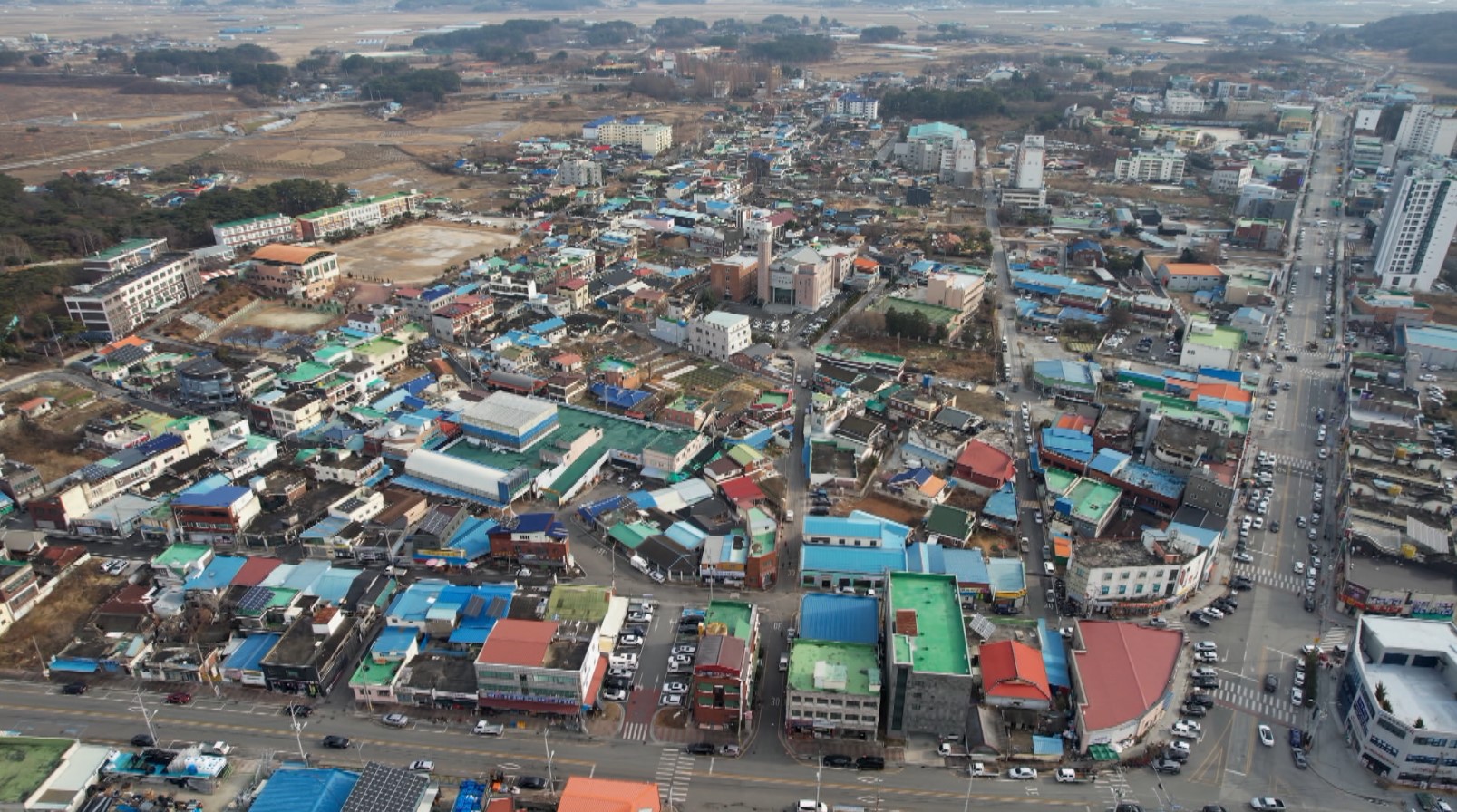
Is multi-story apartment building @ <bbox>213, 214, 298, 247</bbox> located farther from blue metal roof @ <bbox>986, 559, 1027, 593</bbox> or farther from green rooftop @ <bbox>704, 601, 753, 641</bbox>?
blue metal roof @ <bbox>986, 559, 1027, 593</bbox>

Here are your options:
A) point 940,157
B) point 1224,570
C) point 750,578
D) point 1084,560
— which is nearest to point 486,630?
point 750,578

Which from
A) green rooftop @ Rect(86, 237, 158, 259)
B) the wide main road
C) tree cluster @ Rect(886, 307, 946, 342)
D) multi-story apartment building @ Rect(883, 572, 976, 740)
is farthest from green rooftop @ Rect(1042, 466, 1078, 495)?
green rooftop @ Rect(86, 237, 158, 259)

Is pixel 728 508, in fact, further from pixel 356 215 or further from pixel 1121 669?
pixel 356 215

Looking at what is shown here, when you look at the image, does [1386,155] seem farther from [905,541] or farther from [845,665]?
[845,665]

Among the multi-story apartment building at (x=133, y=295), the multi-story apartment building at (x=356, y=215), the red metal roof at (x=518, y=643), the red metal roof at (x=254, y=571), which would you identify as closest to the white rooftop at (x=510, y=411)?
the red metal roof at (x=254, y=571)

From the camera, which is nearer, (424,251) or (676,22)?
(424,251)

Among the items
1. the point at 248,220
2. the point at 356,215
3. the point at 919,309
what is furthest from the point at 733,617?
the point at 356,215

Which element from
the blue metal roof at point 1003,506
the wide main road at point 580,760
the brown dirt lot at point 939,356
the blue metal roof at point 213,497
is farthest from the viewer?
the brown dirt lot at point 939,356

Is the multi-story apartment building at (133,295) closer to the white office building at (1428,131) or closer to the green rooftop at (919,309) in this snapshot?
the green rooftop at (919,309)
